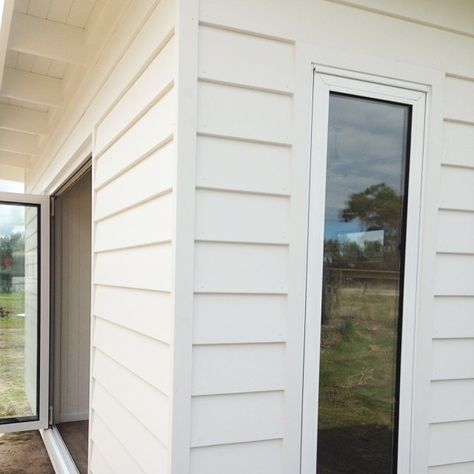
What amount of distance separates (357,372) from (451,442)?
475 mm

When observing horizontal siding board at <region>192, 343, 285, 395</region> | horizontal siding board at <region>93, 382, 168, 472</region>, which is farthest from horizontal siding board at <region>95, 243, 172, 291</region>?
horizontal siding board at <region>93, 382, 168, 472</region>

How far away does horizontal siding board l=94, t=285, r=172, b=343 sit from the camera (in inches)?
52.9

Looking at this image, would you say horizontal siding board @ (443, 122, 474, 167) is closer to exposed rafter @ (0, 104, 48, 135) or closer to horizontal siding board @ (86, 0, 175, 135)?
horizontal siding board @ (86, 0, 175, 135)

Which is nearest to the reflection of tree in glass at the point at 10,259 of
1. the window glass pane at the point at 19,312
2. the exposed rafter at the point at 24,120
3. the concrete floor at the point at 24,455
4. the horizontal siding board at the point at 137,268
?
the window glass pane at the point at 19,312

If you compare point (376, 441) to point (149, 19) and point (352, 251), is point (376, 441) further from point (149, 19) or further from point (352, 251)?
point (149, 19)

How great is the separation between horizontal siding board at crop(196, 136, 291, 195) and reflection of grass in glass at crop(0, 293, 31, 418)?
10.2 feet

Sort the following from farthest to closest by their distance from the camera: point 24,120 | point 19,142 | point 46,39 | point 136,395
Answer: point 19,142 → point 24,120 → point 46,39 → point 136,395

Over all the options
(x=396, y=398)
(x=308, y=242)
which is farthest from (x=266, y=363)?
(x=396, y=398)

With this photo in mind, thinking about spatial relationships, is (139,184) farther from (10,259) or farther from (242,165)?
(10,259)

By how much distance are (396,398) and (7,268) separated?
3.32 m

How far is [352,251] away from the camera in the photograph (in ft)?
4.89

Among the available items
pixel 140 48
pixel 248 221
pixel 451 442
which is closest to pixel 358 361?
pixel 451 442

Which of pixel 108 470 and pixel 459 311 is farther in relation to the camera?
pixel 108 470

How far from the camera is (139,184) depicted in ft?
5.25
